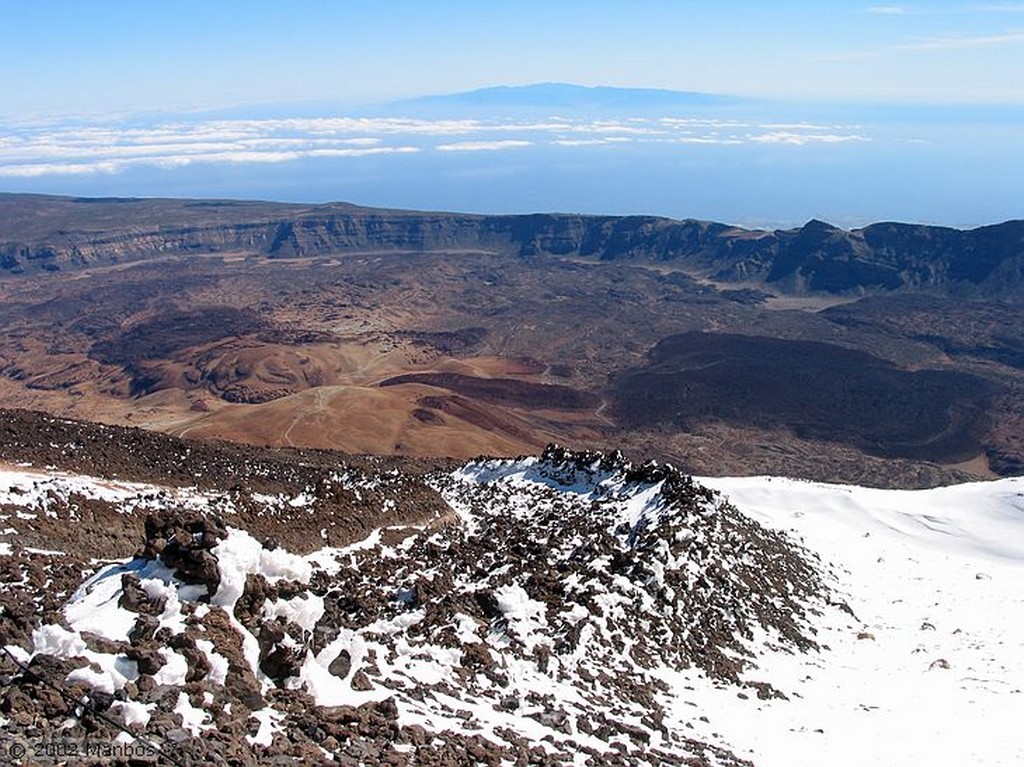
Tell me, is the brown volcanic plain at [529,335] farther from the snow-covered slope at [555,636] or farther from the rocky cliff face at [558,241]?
the snow-covered slope at [555,636]

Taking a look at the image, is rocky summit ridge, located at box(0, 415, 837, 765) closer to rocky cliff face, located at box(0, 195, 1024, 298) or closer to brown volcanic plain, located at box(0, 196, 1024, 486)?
brown volcanic plain, located at box(0, 196, 1024, 486)

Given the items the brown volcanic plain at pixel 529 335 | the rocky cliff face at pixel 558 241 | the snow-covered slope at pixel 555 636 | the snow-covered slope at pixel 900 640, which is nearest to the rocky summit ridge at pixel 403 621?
the snow-covered slope at pixel 555 636

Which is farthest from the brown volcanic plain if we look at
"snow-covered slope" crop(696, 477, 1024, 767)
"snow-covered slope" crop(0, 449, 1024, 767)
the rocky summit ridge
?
the rocky summit ridge

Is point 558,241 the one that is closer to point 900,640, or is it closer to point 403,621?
point 900,640

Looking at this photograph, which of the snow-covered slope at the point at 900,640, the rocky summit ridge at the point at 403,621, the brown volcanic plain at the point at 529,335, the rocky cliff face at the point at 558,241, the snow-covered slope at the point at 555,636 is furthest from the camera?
the rocky cliff face at the point at 558,241

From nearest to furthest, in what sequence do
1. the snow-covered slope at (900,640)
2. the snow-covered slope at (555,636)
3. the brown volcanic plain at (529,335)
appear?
1. the snow-covered slope at (555,636)
2. the snow-covered slope at (900,640)
3. the brown volcanic plain at (529,335)
